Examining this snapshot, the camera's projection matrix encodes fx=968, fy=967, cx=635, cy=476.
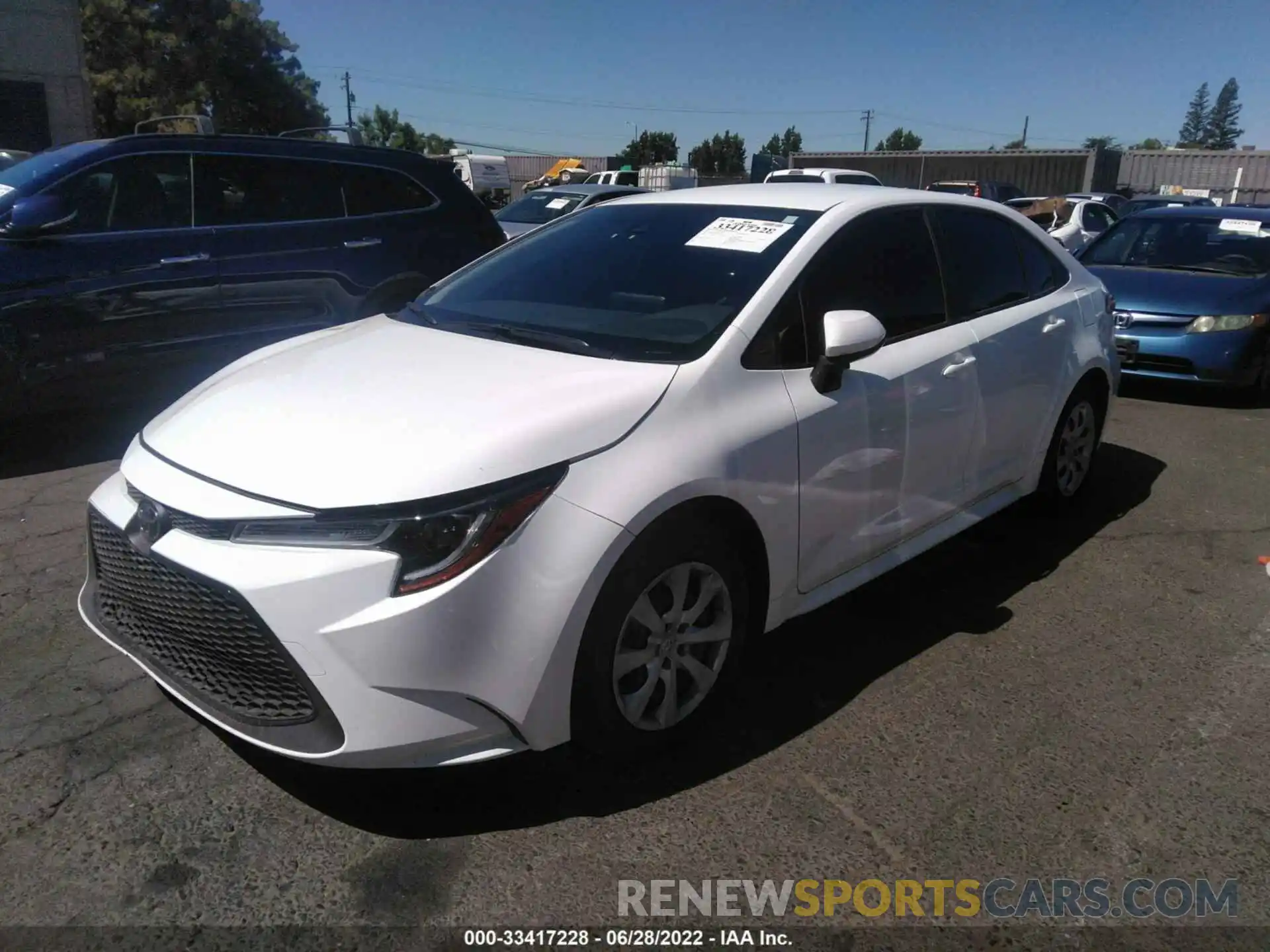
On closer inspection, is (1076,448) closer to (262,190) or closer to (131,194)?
(262,190)

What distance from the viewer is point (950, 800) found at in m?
2.67

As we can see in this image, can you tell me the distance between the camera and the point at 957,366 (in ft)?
11.9

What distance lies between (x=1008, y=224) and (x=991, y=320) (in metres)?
0.70

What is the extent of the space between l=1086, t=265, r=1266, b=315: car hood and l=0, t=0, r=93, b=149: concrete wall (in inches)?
853

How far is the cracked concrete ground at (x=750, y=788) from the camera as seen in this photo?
231cm

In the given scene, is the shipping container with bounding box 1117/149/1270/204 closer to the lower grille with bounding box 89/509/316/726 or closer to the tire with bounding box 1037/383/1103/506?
the tire with bounding box 1037/383/1103/506

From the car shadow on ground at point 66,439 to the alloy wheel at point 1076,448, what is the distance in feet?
16.5

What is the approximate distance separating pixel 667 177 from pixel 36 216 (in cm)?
2942

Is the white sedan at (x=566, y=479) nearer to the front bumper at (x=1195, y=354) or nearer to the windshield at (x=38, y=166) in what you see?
the windshield at (x=38, y=166)

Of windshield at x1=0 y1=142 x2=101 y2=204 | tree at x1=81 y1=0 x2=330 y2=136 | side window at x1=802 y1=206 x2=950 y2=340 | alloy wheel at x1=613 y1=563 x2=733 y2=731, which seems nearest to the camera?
alloy wheel at x1=613 y1=563 x2=733 y2=731

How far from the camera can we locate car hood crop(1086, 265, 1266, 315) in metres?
7.33

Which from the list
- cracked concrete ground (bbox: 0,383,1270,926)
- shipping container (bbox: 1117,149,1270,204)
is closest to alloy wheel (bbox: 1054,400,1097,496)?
cracked concrete ground (bbox: 0,383,1270,926)

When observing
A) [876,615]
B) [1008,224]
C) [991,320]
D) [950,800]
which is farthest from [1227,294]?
[950,800]

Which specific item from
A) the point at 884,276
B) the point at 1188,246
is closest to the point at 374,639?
the point at 884,276
